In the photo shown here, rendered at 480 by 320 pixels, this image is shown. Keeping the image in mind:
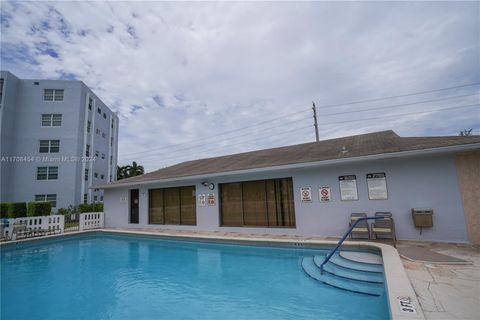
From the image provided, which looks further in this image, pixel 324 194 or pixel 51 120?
pixel 51 120

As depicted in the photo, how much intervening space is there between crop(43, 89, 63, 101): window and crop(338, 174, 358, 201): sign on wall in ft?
83.2

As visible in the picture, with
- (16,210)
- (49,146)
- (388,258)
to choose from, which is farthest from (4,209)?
(388,258)

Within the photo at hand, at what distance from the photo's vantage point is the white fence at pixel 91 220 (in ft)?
46.4

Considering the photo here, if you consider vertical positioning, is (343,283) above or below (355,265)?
below

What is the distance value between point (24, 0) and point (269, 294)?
11.0m

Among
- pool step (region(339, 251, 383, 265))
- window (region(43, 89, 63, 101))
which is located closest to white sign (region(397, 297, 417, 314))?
pool step (region(339, 251, 383, 265))

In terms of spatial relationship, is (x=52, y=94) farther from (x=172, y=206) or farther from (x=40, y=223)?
(x=172, y=206)

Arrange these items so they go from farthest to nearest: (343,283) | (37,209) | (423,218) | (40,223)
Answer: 1. (37,209)
2. (40,223)
3. (423,218)
4. (343,283)

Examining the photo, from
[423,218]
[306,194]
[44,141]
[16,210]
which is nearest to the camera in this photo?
[423,218]

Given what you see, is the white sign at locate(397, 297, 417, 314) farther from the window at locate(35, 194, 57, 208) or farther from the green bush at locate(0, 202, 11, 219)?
the window at locate(35, 194, 57, 208)

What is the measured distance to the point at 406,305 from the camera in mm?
3080

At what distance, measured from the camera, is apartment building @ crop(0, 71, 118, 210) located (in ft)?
68.1

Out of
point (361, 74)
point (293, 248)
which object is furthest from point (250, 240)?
point (361, 74)

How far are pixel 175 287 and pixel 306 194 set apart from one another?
223 inches
